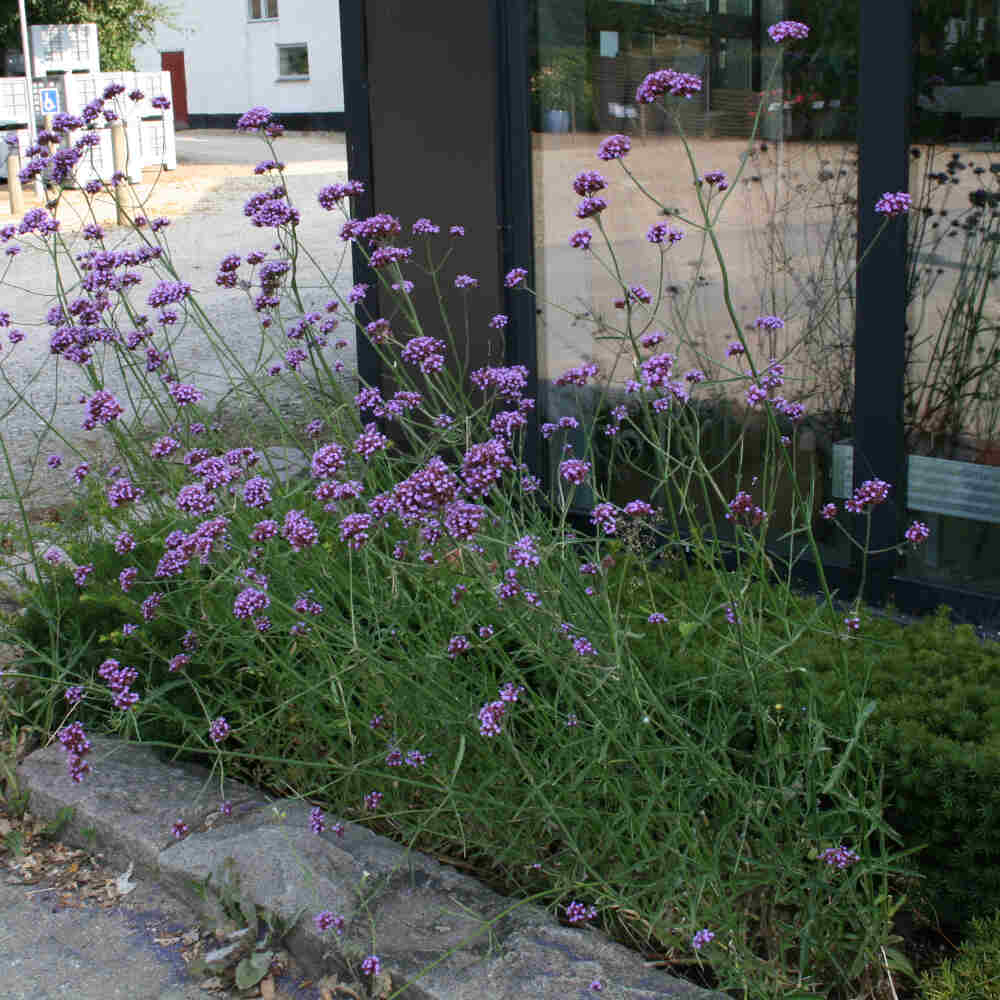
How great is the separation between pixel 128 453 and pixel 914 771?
233cm

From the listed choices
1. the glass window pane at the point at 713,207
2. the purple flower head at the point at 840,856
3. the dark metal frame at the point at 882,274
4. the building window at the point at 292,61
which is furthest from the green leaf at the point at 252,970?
the building window at the point at 292,61

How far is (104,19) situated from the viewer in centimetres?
2808

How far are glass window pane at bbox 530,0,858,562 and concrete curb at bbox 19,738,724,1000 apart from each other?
1.74m

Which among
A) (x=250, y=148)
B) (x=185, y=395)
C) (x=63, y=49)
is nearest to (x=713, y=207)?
(x=185, y=395)

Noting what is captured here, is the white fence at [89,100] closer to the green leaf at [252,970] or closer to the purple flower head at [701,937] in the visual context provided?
the green leaf at [252,970]

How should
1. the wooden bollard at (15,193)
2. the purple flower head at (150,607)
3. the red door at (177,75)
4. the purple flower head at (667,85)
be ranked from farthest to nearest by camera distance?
1. the red door at (177,75)
2. the wooden bollard at (15,193)
3. the purple flower head at (150,607)
4. the purple flower head at (667,85)

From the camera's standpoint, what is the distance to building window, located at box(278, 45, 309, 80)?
35.2 metres

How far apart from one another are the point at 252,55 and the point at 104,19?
27.3 ft

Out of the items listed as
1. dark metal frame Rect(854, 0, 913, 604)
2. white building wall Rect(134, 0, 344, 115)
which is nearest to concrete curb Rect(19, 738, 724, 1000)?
dark metal frame Rect(854, 0, 913, 604)

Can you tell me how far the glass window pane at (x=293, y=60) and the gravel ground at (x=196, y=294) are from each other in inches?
356

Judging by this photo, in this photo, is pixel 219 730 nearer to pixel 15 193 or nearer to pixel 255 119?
pixel 255 119

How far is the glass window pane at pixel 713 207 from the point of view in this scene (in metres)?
4.40

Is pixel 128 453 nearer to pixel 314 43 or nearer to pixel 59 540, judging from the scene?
pixel 59 540

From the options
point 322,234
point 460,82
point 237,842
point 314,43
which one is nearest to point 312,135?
point 314,43
